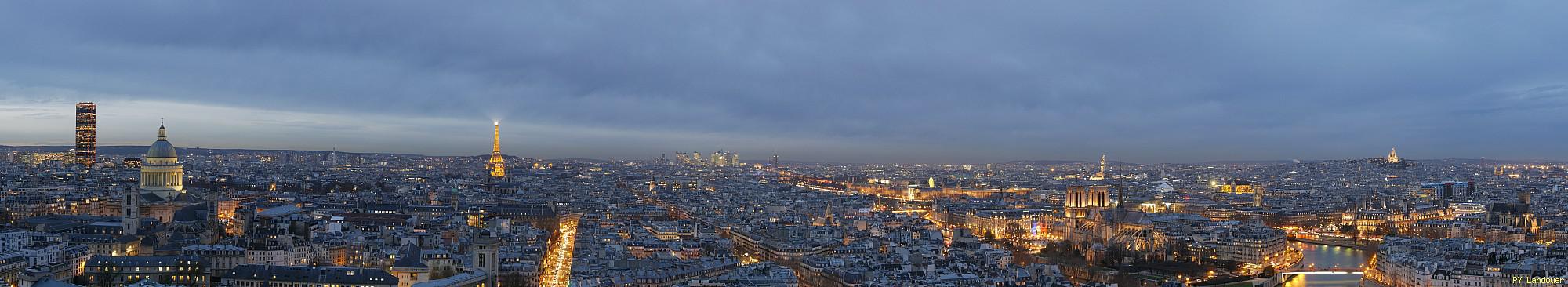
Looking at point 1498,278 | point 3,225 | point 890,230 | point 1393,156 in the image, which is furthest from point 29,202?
point 1393,156

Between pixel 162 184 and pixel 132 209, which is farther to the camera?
pixel 162 184

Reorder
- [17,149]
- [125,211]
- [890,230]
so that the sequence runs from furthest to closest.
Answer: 1. [17,149]
2. [890,230]
3. [125,211]

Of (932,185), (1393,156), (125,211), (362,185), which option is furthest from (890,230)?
(1393,156)

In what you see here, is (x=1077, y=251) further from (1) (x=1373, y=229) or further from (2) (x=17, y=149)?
(2) (x=17, y=149)

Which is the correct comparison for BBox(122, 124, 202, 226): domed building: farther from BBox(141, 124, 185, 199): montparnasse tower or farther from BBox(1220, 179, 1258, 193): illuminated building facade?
BBox(1220, 179, 1258, 193): illuminated building facade

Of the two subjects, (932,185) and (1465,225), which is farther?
(932,185)

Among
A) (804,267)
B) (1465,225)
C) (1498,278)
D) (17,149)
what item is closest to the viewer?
(1498,278)

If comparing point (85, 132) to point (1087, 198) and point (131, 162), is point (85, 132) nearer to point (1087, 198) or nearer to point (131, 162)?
point (131, 162)

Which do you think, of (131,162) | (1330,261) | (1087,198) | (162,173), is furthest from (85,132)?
(1330,261)
